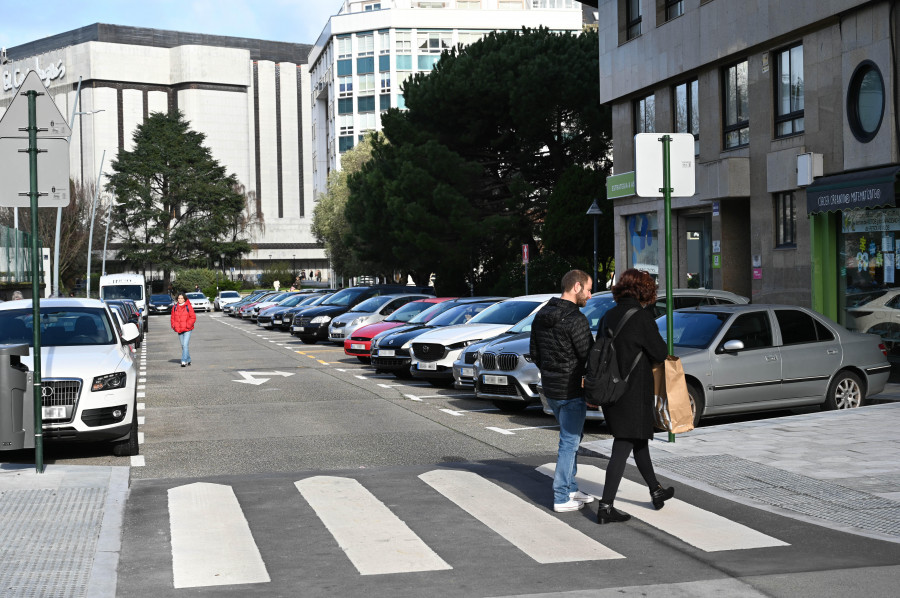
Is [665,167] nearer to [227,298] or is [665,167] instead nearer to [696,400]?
[696,400]

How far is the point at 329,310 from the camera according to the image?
33.7 meters

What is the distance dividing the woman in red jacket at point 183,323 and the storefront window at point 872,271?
544 inches

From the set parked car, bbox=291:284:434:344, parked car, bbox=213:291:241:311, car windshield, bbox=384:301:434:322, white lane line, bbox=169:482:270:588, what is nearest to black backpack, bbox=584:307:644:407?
white lane line, bbox=169:482:270:588

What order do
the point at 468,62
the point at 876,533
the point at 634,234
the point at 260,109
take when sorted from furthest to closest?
the point at 260,109 < the point at 468,62 < the point at 634,234 < the point at 876,533

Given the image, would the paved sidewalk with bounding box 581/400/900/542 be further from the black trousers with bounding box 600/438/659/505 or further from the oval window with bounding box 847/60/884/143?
the oval window with bounding box 847/60/884/143

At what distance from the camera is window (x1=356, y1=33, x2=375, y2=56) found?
98.6m

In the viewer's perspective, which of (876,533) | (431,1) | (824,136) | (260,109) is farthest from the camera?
(260,109)

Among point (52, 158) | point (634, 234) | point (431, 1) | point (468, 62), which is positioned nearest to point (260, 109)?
point (431, 1)

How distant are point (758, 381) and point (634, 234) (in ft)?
54.6

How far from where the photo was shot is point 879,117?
19.0 metres

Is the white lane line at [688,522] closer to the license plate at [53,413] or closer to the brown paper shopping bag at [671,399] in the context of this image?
the brown paper shopping bag at [671,399]

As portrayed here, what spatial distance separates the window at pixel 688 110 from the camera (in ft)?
84.7

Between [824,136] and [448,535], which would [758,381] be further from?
[824,136]

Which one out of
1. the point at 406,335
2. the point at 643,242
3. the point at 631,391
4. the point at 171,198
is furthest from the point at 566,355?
the point at 171,198
